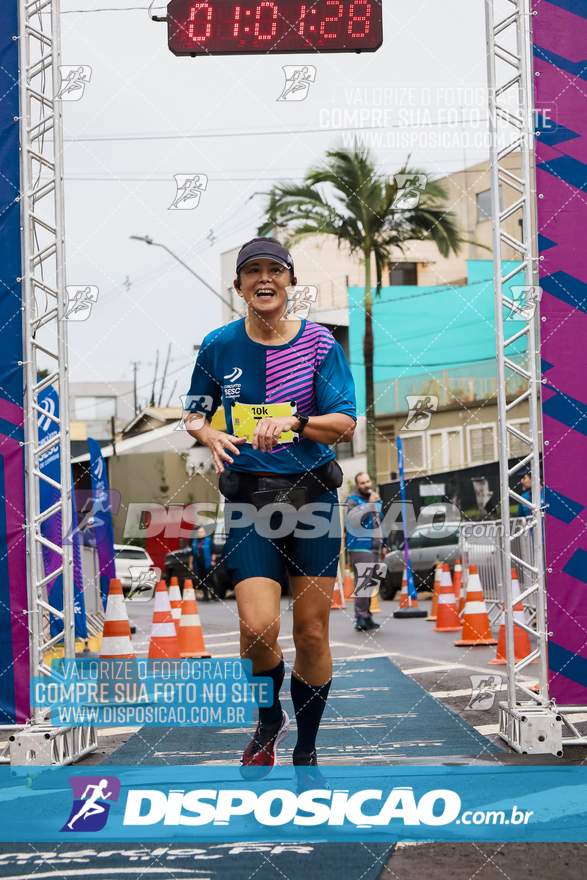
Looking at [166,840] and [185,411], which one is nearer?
[166,840]

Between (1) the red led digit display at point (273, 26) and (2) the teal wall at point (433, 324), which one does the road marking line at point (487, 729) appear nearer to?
(1) the red led digit display at point (273, 26)

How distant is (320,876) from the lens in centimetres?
313

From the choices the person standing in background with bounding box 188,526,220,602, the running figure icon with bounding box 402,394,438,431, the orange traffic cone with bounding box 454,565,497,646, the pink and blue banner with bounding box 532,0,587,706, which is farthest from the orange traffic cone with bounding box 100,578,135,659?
the person standing in background with bounding box 188,526,220,602

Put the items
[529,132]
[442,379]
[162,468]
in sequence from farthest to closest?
[162,468], [442,379], [529,132]

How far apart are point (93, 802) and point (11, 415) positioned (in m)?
2.15

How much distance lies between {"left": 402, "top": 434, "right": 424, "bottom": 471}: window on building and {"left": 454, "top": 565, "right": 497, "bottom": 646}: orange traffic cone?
72.8 ft

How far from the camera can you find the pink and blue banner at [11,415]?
5293 mm

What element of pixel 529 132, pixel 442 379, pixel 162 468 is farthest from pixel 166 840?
pixel 162 468

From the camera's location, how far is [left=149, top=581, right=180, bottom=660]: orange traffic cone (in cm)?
845

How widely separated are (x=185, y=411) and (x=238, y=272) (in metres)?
0.64

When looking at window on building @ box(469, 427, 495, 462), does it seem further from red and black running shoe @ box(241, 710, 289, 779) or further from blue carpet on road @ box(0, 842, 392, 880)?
blue carpet on road @ box(0, 842, 392, 880)

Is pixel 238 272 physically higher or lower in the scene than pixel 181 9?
lower

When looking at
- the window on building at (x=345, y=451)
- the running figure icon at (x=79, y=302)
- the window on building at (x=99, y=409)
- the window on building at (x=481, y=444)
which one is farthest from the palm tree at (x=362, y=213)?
the window on building at (x=99, y=409)

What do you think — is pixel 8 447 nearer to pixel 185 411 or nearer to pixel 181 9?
pixel 185 411
